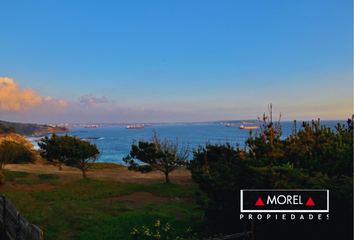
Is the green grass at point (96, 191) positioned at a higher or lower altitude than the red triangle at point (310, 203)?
lower

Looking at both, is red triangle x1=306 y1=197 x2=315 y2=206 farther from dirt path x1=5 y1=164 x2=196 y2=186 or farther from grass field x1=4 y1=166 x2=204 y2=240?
dirt path x1=5 y1=164 x2=196 y2=186

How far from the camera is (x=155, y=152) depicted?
789 inches

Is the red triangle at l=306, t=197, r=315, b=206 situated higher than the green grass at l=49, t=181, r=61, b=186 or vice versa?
the red triangle at l=306, t=197, r=315, b=206

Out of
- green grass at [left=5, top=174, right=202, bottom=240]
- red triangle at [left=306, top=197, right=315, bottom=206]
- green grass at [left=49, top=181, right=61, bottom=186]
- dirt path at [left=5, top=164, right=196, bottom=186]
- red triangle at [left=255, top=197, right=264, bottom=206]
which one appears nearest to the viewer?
red triangle at [left=306, top=197, right=315, bottom=206]

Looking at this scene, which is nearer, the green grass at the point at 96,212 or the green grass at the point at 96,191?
the green grass at the point at 96,212

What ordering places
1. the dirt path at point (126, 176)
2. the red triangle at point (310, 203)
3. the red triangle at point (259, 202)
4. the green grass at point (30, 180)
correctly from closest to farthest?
the red triangle at point (310, 203) → the red triangle at point (259, 202) → the green grass at point (30, 180) → the dirt path at point (126, 176)

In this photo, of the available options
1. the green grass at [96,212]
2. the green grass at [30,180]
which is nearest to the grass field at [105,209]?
the green grass at [96,212]

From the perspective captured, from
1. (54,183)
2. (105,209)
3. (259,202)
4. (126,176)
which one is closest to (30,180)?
(54,183)

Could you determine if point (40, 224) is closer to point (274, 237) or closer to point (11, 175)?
point (274, 237)

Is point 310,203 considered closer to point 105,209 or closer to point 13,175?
point 105,209

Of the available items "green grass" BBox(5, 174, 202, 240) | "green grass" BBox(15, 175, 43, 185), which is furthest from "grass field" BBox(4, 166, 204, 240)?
"green grass" BBox(15, 175, 43, 185)

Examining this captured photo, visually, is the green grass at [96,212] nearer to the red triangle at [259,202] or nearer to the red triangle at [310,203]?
the red triangle at [259,202]

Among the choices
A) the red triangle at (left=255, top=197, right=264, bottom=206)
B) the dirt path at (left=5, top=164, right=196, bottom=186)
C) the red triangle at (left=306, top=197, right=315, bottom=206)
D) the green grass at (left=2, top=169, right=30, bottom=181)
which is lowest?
the dirt path at (left=5, top=164, right=196, bottom=186)

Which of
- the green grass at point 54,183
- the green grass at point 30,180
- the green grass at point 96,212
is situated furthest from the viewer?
the green grass at point 30,180
